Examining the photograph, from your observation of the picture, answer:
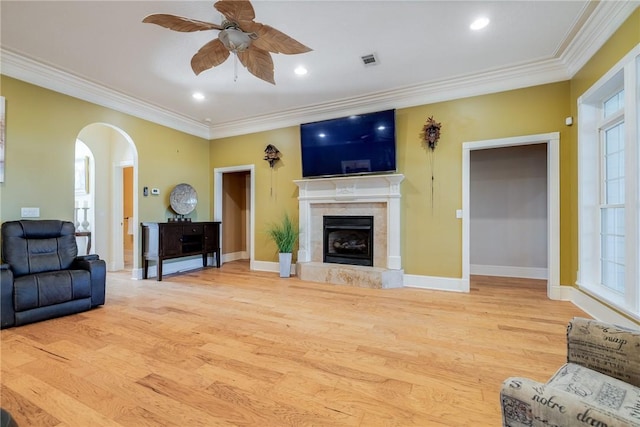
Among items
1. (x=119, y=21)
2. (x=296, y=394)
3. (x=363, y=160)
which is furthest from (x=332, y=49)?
(x=296, y=394)

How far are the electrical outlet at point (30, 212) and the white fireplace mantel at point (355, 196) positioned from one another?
139 inches

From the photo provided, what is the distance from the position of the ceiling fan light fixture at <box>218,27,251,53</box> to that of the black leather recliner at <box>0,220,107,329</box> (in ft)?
9.56

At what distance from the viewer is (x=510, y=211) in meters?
5.00

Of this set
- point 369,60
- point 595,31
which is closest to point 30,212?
point 369,60

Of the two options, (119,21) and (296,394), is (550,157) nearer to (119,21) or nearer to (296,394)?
(296,394)

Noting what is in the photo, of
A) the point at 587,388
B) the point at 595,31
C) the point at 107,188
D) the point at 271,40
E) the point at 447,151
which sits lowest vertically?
the point at 587,388

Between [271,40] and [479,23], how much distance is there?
209 cm

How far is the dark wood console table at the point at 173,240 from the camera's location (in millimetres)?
4586

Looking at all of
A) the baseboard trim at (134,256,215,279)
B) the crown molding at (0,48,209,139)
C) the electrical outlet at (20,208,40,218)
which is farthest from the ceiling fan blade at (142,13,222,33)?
the baseboard trim at (134,256,215,279)

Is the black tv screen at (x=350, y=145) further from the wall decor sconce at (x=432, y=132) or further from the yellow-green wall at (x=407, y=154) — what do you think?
the wall decor sconce at (x=432, y=132)

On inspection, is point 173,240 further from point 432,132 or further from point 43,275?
point 432,132

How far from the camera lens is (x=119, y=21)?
8.91ft

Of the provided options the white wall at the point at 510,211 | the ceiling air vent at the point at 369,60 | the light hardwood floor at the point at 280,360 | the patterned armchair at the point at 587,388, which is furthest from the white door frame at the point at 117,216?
the white wall at the point at 510,211

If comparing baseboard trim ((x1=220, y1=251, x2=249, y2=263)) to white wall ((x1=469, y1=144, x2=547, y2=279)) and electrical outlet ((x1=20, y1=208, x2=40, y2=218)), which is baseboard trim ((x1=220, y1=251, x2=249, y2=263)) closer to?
electrical outlet ((x1=20, y1=208, x2=40, y2=218))
